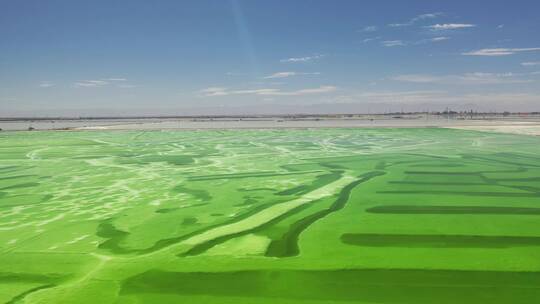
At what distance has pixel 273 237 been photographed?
33.3 ft

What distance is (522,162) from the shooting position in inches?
874

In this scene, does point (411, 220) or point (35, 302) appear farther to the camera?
point (411, 220)

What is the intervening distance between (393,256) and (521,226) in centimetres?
432

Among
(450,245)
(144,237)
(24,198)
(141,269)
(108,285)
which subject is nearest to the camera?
(108,285)

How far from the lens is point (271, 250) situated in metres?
9.21

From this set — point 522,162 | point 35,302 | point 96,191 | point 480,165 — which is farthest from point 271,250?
point 522,162

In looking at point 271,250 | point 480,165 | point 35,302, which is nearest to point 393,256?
point 271,250

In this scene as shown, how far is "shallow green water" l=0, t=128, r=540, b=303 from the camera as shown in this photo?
7.16 m

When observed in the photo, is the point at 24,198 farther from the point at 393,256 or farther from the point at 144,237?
the point at 393,256

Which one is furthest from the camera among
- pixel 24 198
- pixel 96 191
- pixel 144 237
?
pixel 96 191

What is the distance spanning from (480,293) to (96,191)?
44.8 ft

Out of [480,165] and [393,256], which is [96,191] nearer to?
[393,256]

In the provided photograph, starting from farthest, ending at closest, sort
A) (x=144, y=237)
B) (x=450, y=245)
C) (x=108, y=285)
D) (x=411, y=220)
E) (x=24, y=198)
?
1. (x=24, y=198)
2. (x=411, y=220)
3. (x=144, y=237)
4. (x=450, y=245)
5. (x=108, y=285)

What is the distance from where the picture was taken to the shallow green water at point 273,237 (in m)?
7.16
